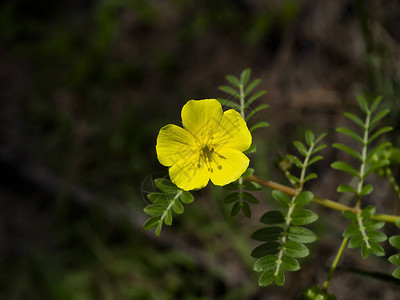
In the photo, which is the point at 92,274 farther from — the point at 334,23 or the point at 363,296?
the point at 334,23

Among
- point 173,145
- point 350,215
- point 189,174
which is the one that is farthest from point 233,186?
point 350,215

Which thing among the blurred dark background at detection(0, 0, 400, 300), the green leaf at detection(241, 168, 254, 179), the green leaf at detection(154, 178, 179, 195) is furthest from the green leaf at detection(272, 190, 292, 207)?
the blurred dark background at detection(0, 0, 400, 300)

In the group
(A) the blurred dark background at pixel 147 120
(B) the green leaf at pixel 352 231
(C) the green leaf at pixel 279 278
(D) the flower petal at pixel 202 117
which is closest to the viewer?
(C) the green leaf at pixel 279 278

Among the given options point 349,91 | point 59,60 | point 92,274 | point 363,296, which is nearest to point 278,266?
point 363,296

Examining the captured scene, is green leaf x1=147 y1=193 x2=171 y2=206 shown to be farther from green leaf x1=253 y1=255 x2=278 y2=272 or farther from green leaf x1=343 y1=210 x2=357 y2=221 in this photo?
green leaf x1=343 y1=210 x2=357 y2=221

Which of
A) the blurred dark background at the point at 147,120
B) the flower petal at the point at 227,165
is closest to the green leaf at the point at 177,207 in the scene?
the flower petal at the point at 227,165

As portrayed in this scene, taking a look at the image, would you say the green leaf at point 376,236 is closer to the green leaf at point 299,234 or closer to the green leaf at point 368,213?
the green leaf at point 368,213
